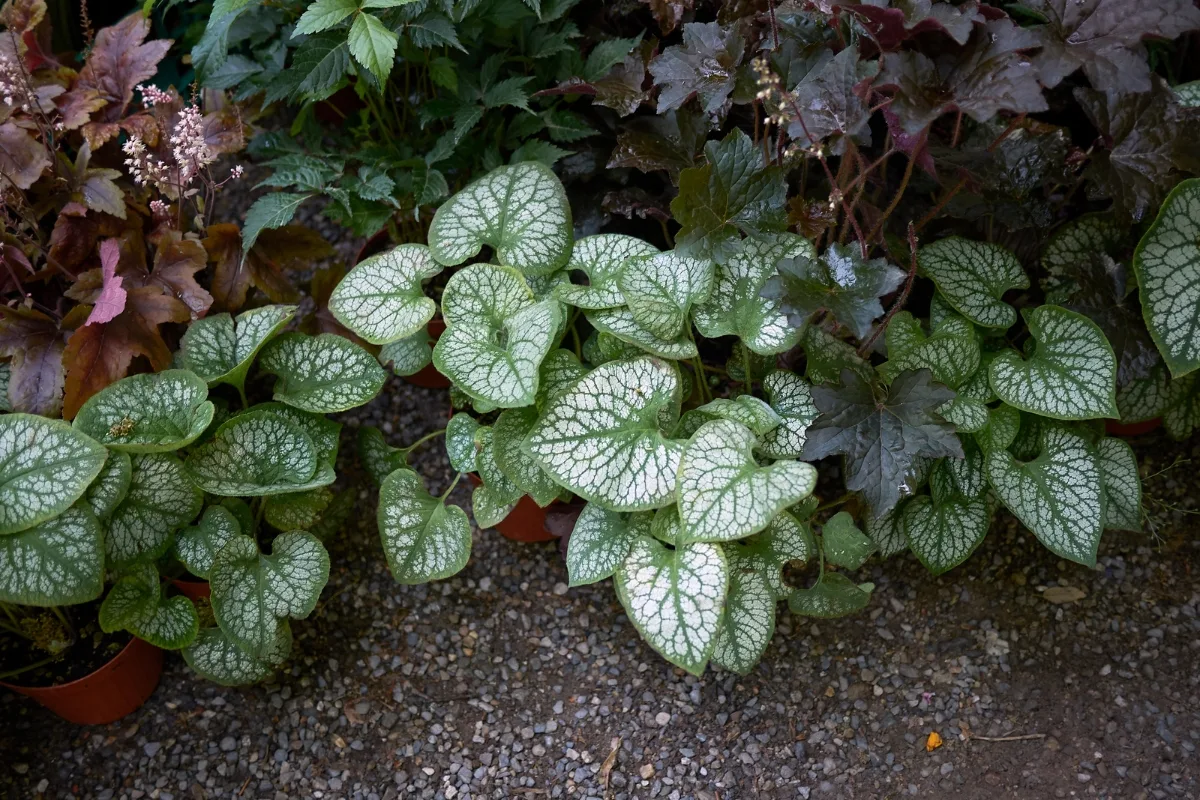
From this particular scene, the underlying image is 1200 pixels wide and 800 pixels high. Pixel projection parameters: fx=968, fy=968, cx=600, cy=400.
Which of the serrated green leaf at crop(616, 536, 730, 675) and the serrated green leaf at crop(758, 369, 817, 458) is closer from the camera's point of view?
the serrated green leaf at crop(616, 536, 730, 675)

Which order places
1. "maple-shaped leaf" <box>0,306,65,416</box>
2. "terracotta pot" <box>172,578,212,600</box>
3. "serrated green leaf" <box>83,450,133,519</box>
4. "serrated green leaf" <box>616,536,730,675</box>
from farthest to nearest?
"terracotta pot" <box>172,578,212,600</box>
"maple-shaped leaf" <box>0,306,65,416</box>
"serrated green leaf" <box>83,450,133,519</box>
"serrated green leaf" <box>616,536,730,675</box>

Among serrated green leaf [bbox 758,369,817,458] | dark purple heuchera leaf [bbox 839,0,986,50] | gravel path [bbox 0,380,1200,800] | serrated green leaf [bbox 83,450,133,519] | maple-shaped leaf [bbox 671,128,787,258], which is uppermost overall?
dark purple heuchera leaf [bbox 839,0,986,50]

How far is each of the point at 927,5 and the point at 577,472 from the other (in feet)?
2.88

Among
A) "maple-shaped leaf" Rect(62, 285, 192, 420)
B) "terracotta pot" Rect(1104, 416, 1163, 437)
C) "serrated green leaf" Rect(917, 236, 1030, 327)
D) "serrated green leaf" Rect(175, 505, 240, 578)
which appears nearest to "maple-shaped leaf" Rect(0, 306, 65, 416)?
"maple-shaped leaf" Rect(62, 285, 192, 420)

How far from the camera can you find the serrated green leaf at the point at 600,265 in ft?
5.66

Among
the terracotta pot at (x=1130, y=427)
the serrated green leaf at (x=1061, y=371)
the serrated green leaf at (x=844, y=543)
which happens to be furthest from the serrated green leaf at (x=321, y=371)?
the terracotta pot at (x=1130, y=427)

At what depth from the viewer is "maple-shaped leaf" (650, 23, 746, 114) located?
165 centimetres

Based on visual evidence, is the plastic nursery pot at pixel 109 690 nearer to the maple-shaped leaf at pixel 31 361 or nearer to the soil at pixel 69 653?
the soil at pixel 69 653

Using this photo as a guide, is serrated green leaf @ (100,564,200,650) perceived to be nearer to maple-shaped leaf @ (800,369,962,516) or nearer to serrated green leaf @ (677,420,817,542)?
serrated green leaf @ (677,420,817,542)

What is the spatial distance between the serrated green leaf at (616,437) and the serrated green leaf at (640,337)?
0.03 metres

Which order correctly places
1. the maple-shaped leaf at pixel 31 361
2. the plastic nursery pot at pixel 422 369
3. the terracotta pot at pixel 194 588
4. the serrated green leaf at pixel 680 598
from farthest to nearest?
1. the plastic nursery pot at pixel 422 369
2. the terracotta pot at pixel 194 588
3. the maple-shaped leaf at pixel 31 361
4. the serrated green leaf at pixel 680 598

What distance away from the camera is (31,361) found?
1745 mm

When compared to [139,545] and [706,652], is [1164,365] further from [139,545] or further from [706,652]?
[139,545]

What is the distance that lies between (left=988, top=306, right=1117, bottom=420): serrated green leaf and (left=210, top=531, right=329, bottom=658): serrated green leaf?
4.12 feet
